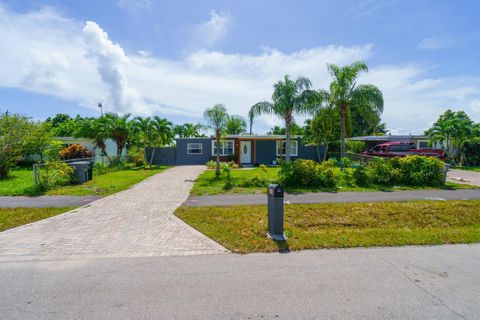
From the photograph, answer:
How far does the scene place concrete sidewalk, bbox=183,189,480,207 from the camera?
834 cm

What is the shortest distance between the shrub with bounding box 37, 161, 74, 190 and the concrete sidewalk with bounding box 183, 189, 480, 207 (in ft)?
20.8

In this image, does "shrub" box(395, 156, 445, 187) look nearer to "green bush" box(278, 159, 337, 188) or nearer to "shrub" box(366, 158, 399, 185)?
"shrub" box(366, 158, 399, 185)

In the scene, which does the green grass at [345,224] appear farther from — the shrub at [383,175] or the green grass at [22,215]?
the green grass at [22,215]

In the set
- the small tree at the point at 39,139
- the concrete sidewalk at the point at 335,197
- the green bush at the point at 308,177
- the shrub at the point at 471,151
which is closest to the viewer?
the concrete sidewalk at the point at 335,197

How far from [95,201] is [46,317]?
6.49 metres

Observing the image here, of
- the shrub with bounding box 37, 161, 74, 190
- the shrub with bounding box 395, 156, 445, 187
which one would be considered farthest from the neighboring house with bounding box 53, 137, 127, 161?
the shrub with bounding box 395, 156, 445, 187

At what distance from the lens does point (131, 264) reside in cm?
406

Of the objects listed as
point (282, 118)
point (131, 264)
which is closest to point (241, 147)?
point (282, 118)

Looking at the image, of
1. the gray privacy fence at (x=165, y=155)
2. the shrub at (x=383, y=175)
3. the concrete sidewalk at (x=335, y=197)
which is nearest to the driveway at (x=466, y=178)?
the concrete sidewalk at (x=335, y=197)

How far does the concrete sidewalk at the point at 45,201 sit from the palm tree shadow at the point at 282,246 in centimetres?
668

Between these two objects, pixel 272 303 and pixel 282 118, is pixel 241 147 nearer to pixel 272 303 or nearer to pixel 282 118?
pixel 282 118

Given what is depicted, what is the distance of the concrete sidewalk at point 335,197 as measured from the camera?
8.34 meters

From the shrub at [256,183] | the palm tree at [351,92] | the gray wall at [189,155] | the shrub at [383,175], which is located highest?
the palm tree at [351,92]

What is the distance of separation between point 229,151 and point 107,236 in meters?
18.4
